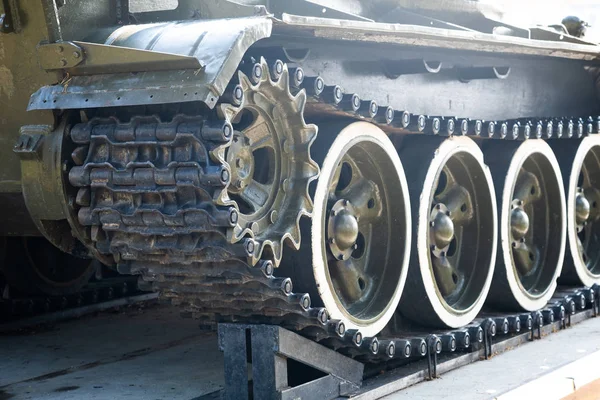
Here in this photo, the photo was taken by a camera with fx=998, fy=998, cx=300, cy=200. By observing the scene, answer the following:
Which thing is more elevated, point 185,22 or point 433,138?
point 185,22

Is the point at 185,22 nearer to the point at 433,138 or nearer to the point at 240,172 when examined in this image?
the point at 240,172

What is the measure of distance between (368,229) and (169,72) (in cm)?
201

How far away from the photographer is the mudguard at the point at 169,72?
3984 mm

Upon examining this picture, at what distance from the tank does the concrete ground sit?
0.42 metres

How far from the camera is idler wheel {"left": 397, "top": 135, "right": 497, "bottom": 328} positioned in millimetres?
5816

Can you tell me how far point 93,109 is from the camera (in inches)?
179

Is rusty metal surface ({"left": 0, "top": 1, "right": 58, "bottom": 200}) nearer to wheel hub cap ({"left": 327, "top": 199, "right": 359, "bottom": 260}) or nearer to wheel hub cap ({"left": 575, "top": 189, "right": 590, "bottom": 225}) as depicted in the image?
wheel hub cap ({"left": 327, "top": 199, "right": 359, "bottom": 260})

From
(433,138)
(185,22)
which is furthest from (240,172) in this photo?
(433,138)

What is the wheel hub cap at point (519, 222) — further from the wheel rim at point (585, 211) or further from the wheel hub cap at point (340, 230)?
the wheel hub cap at point (340, 230)

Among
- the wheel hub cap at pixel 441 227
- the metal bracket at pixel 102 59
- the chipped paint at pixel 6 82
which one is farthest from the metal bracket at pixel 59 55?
the wheel hub cap at pixel 441 227

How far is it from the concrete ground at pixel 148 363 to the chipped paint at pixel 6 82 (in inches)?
65.6

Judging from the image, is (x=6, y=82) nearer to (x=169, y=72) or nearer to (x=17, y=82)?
(x=17, y=82)

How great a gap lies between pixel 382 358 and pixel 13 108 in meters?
2.32

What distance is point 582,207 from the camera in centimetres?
794
